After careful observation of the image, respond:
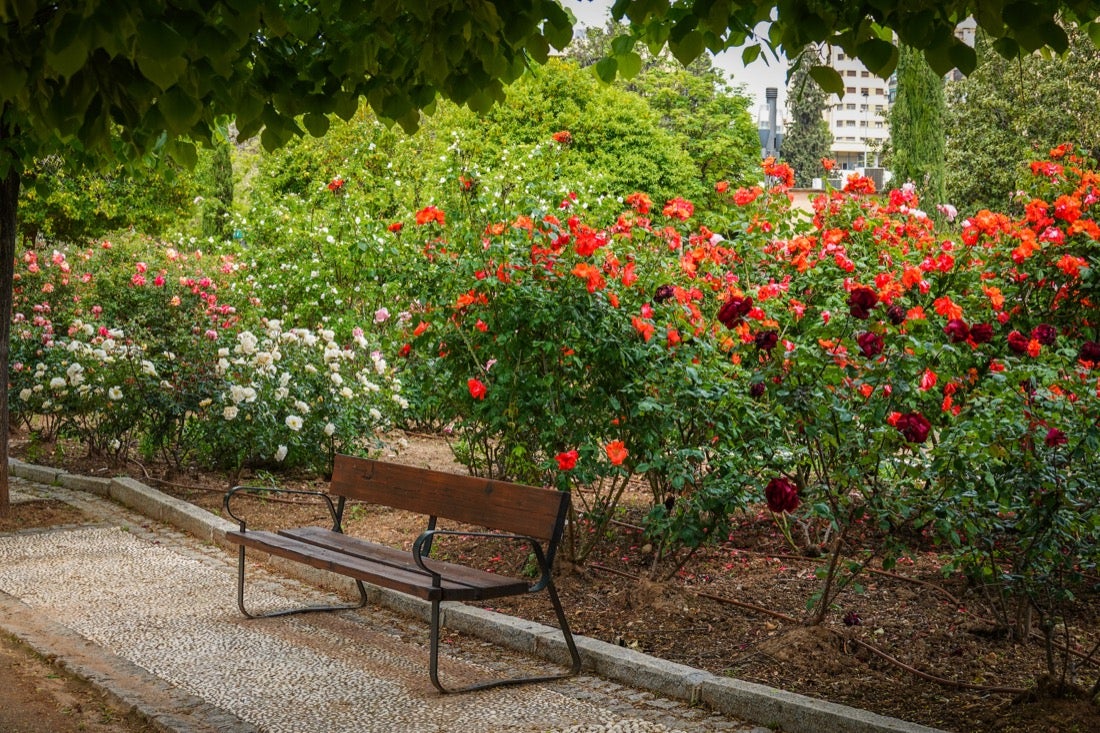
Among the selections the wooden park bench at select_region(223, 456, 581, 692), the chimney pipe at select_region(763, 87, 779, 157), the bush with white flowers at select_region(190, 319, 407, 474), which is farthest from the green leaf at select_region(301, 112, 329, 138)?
the chimney pipe at select_region(763, 87, 779, 157)

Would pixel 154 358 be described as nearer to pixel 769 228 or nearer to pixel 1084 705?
pixel 769 228

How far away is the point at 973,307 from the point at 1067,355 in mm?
889

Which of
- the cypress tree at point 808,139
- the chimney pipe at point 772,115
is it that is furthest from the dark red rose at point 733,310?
the cypress tree at point 808,139

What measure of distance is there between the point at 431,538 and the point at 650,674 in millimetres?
1181

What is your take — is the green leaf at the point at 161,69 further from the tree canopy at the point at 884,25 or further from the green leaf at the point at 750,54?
the green leaf at the point at 750,54

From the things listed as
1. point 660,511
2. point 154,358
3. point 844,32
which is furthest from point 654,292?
point 154,358

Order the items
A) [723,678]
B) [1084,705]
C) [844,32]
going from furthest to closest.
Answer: [723,678], [1084,705], [844,32]

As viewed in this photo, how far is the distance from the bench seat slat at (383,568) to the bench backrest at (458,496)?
26cm

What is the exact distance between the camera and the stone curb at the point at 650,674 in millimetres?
4293

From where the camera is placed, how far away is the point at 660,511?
5609 mm

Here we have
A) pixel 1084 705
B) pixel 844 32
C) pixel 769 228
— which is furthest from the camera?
pixel 769 228

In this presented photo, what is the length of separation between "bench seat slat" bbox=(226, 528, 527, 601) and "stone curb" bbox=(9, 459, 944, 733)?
1.33ft

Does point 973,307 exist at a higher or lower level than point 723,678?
higher

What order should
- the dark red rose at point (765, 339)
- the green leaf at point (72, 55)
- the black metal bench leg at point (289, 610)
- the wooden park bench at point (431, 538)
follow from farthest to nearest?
the black metal bench leg at point (289, 610)
the wooden park bench at point (431, 538)
the dark red rose at point (765, 339)
the green leaf at point (72, 55)
